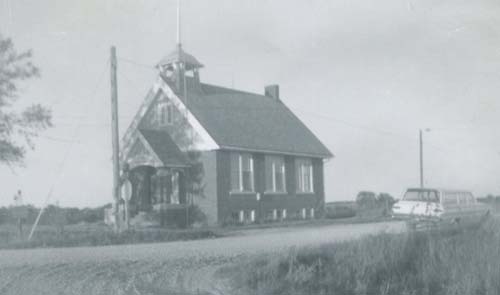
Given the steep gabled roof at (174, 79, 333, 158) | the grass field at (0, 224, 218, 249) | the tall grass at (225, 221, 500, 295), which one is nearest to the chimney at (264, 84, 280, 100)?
the steep gabled roof at (174, 79, 333, 158)

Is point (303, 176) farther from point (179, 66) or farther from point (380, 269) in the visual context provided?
point (380, 269)

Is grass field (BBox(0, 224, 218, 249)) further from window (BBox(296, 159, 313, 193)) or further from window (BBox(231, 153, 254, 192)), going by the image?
window (BBox(296, 159, 313, 193))

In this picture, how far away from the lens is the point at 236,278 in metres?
11.5

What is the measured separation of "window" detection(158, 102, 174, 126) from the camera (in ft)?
111

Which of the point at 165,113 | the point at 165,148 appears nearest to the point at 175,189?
the point at 165,148

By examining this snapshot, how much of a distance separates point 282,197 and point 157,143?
8.86m

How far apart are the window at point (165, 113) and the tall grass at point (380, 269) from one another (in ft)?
67.3

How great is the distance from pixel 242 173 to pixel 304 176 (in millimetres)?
6732

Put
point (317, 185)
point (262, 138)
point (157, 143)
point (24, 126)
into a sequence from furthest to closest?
point (317, 185) < point (262, 138) < point (157, 143) < point (24, 126)

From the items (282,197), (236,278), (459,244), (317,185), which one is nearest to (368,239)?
(459,244)

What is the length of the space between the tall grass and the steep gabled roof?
60.1 ft

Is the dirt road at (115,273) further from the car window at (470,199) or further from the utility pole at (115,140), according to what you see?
the car window at (470,199)

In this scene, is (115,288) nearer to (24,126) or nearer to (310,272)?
(310,272)

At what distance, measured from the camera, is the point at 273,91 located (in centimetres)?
4422
